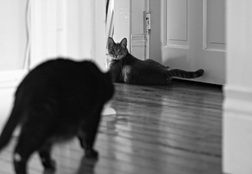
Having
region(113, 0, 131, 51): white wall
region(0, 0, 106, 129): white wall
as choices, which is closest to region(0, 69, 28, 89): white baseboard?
region(0, 0, 106, 129): white wall

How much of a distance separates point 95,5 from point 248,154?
1.30m

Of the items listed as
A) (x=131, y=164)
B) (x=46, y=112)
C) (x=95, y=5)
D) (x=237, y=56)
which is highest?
(x=95, y=5)

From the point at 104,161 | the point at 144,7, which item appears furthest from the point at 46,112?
the point at 144,7

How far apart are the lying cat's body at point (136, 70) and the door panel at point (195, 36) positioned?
4.4 inches

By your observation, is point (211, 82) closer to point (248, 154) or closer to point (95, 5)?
point (95, 5)

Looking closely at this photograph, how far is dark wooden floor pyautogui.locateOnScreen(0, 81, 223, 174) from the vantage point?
6.25 ft

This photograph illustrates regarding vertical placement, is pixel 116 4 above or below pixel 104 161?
above

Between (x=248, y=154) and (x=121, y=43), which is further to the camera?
(x=121, y=43)

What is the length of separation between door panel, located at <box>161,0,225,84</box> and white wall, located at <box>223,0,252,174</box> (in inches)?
79.1

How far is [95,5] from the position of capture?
273 centimetres

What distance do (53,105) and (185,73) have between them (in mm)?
2453

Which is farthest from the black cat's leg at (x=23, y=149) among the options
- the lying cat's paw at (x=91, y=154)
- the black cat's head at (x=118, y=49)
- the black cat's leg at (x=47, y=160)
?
the black cat's head at (x=118, y=49)

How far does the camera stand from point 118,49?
416cm

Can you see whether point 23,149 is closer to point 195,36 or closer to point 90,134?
point 90,134
